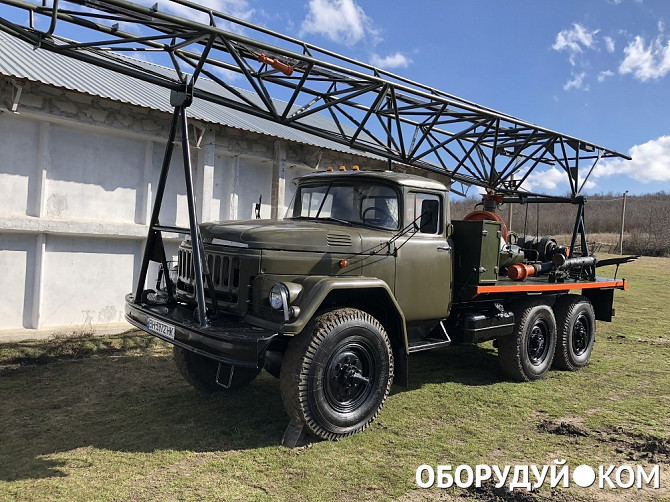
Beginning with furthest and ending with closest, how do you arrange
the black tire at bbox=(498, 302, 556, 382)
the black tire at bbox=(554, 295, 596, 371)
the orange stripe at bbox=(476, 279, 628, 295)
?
the black tire at bbox=(554, 295, 596, 371) → the black tire at bbox=(498, 302, 556, 382) → the orange stripe at bbox=(476, 279, 628, 295)

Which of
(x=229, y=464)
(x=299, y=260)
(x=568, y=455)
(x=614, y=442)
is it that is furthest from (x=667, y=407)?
(x=229, y=464)

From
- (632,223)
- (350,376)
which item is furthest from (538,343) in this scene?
(632,223)

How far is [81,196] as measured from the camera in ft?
26.7

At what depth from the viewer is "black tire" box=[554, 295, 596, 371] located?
21.6ft

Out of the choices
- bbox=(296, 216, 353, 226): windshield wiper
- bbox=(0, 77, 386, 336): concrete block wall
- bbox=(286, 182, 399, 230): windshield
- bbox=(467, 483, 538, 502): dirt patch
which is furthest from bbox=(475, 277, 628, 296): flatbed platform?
bbox=(0, 77, 386, 336): concrete block wall

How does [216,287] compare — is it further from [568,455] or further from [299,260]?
[568,455]

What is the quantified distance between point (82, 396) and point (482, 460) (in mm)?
3909

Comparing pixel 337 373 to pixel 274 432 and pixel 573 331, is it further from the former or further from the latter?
pixel 573 331

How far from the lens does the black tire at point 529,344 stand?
19.5ft

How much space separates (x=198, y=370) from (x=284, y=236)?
187cm

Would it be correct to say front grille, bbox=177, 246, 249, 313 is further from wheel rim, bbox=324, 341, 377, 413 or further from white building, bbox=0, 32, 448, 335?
white building, bbox=0, 32, 448, 335

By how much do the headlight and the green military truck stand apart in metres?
0.01

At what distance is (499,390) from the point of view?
18.7ft

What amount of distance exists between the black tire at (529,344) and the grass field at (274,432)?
0.56 feet
